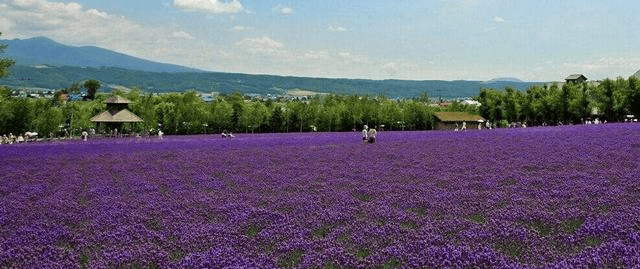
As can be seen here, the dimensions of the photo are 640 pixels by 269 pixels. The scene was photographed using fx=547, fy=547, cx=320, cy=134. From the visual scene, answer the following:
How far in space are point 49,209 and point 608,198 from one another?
41.7 feet

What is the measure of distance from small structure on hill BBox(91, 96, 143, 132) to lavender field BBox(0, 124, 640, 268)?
5227cm

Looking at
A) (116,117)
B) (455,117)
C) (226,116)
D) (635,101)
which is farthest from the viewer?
(455,117)

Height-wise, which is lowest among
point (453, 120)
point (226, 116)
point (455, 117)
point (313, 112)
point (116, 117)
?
point (226, 116)

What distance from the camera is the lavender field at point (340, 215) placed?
8.38m

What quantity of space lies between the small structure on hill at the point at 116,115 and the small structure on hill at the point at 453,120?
2393 inches

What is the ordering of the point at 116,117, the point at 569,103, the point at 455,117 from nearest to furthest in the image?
the point at 116,117, the point at 569,103, the point at 455,117

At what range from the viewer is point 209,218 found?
1180cm

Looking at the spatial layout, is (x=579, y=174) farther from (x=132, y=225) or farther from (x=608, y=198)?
(x=132, y=225)

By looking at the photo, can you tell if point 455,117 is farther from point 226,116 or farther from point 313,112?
point 226,116

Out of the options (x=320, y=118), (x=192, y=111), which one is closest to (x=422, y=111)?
(x=320, y=118)

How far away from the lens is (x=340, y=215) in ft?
37.7

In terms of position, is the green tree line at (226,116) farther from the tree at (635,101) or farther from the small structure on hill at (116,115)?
the tree at (635,101)

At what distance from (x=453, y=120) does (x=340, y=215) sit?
99390 mm

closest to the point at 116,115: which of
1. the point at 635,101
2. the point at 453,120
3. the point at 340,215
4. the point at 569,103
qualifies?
the point at 453,120
